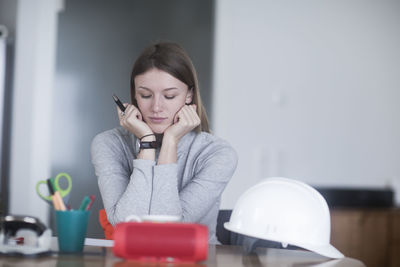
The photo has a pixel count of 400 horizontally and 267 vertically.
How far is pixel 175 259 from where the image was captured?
0.98 meters

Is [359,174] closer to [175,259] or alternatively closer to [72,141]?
[72,141]

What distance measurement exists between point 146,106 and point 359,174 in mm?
2490

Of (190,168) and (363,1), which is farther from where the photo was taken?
(363,1)

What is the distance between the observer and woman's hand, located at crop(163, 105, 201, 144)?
1.55 metres

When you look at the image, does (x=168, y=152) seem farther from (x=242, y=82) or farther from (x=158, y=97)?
(x=242, y=82)

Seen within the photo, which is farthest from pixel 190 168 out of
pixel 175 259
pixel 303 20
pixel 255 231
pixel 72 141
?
pixel 303 20

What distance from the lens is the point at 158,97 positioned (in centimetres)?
165

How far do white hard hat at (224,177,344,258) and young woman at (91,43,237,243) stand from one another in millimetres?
274

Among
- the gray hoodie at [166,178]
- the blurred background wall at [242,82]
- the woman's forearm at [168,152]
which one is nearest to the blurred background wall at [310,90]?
the blurred background wall at [242,82]

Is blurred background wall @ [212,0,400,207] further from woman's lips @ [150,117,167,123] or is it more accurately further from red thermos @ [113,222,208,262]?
red thermos @ [113,222,208,262]

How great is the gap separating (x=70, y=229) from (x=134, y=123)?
1.75 feet

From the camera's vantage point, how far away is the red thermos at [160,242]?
3.17 ft

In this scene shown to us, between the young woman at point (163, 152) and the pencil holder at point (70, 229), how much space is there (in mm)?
244

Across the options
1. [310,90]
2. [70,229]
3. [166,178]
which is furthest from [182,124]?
[310,90]
